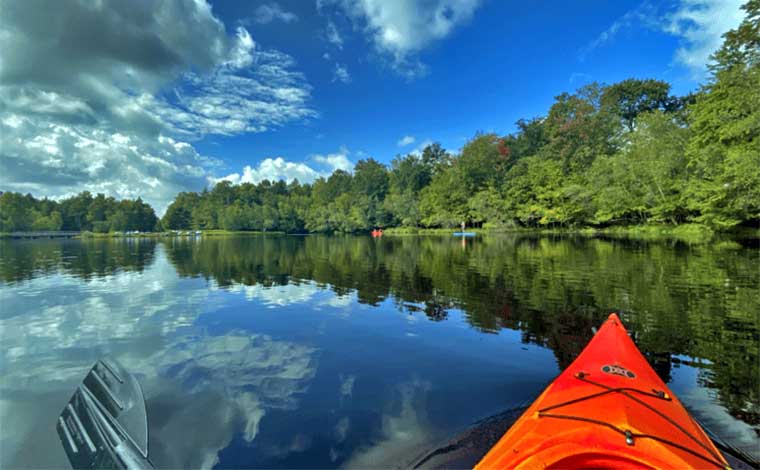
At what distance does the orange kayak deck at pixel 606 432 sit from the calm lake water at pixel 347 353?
140 cm

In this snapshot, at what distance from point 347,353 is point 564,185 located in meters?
51.5

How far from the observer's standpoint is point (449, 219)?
217 feet

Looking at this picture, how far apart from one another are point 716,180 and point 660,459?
1227 inches

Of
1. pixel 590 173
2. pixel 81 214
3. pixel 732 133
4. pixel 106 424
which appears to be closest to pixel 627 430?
pixel 106 424

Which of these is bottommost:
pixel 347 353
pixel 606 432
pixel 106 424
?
pixel 347 353

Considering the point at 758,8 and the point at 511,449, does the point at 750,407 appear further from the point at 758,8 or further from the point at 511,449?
the point at 758,8

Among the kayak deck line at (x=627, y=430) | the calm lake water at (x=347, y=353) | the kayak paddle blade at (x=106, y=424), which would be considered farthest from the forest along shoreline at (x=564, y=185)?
the kayak paddle blade at (x=106, y=424)

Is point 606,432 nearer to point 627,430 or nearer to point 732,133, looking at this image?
point 627,430

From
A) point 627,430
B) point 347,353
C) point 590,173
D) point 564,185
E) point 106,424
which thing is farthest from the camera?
point 564,185

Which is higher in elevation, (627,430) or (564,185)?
(564,185)

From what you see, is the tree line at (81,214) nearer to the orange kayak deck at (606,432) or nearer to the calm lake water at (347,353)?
the calm lake water at (347,353)

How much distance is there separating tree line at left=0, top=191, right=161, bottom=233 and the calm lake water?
123m

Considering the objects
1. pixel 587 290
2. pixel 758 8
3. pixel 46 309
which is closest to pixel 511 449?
pixel 587 290

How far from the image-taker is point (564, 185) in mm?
49500
